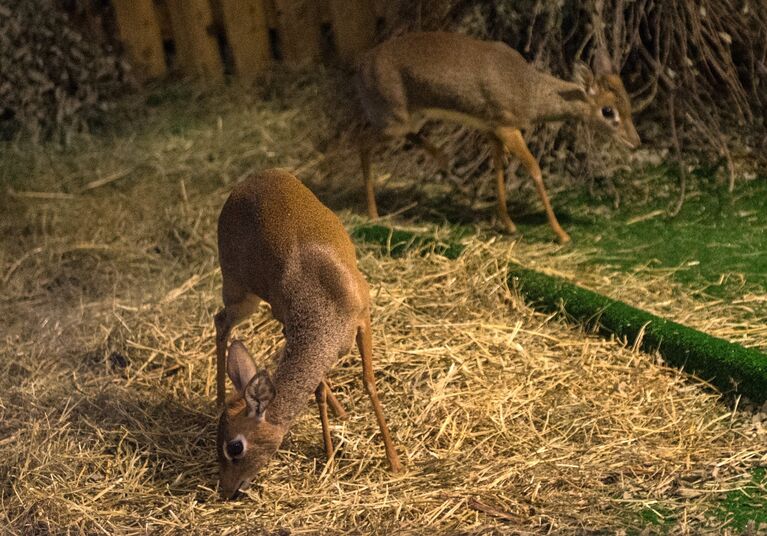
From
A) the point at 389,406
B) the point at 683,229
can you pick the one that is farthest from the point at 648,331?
the point at 683,229

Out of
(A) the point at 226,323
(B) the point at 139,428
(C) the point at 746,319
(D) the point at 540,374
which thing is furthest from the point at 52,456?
(C) the point at 746,319

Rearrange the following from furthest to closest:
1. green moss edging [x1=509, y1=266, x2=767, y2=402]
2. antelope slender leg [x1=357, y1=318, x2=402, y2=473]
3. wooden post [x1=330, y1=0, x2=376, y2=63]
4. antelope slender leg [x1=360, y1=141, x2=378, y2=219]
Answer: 1. wooden post [x1=330, y1=0, x2=376, y2=63]
2. antelope slender leg [x1=360, y1=141, x2=378, y2=219]
3. green moss edging [x1=509, y1=266, x2=767, y2=402]
4. antelope slender leg [x1=357, y1=318, x2=402, y2=473]

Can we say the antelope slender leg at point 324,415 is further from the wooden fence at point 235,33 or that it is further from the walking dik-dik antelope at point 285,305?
the wooden fence at point 235,33

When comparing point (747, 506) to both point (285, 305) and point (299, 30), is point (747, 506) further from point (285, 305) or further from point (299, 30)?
point (299, 30)

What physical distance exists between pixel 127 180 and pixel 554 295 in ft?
12.4

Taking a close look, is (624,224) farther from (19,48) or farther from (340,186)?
(19,48)

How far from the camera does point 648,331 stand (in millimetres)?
5012

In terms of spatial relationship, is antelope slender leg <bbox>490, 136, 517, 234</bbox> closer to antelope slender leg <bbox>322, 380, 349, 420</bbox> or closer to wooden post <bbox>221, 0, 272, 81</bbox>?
antelope slender leg <bbox>322, 380, 349, 420</bbox>

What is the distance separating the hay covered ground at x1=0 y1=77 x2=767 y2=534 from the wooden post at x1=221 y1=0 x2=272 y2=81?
2.29 metres

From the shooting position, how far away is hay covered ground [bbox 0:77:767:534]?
4016 millimetres

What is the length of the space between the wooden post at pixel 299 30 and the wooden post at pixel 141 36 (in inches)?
40.8


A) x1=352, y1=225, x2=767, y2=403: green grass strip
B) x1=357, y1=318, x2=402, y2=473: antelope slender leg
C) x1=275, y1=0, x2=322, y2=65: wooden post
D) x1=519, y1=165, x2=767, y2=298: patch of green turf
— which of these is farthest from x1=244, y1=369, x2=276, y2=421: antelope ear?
x1=275, y1=0, x2=322, y2=65: wooden post

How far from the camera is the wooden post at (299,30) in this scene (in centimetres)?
905

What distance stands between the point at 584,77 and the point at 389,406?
283 centimetres
